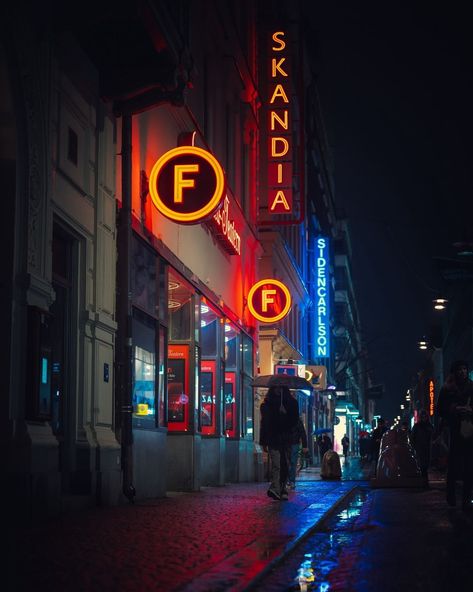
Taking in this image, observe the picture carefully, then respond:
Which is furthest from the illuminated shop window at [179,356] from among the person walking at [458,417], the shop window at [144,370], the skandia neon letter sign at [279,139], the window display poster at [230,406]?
the skandia neon letter sign at [279,139]

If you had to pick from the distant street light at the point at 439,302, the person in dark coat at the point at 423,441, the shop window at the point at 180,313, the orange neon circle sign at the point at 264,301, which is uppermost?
the distant street light at the point at 439,302

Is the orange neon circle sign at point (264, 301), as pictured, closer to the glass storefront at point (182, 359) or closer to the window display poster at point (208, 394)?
the glass storefront at point (182, 359)

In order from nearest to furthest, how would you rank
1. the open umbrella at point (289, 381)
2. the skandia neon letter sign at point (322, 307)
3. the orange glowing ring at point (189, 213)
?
the orange glowing ring at point (189, 213) → the open umbrella at point (289, 381) → the skandia neon letter sign at point (322, 307)

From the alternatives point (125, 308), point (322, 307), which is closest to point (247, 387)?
point (125, 308)

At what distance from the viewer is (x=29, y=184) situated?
11.2 m

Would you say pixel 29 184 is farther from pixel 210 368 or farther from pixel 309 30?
pixel 309 30

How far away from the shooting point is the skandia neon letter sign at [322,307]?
53062mm

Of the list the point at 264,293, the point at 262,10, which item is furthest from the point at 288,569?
the point at 262,10

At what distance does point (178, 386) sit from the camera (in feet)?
64.7

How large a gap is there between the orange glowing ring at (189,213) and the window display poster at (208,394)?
7.47 m

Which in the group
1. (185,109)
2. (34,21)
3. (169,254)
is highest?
(185,109)

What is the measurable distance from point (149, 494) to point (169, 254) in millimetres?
4037

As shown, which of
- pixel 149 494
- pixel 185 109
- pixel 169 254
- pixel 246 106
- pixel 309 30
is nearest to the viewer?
pixel 149 494

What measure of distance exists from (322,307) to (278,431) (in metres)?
37.6
